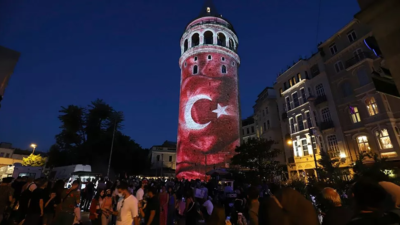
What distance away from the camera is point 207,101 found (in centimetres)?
3169

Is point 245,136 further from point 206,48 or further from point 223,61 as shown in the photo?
point 206,48

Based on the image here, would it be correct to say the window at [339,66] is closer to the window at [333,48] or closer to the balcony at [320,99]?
the window at [333,48]

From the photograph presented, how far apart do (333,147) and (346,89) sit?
6183 millimetres

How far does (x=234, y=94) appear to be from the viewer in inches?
1335

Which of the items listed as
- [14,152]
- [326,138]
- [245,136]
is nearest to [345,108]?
[326,138]

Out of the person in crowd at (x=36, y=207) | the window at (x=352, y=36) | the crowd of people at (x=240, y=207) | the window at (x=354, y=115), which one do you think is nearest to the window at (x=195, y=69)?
the window at (x=352, y=36)

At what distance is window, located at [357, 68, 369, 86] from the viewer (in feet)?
59.5

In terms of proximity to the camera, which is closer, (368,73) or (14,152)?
(368,73)

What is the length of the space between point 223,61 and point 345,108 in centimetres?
2080

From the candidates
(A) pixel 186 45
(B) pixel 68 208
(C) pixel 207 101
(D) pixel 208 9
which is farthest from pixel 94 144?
(D) pixel 208 9

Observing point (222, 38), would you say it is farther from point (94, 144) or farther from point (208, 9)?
point (94, 144)

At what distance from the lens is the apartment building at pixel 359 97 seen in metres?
16.2

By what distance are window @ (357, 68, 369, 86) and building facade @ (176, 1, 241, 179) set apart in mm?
17230

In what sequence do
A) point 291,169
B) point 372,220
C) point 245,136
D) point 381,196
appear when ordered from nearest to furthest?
point 372,220 < point 381,196 < point 291,169 < point 245,136
